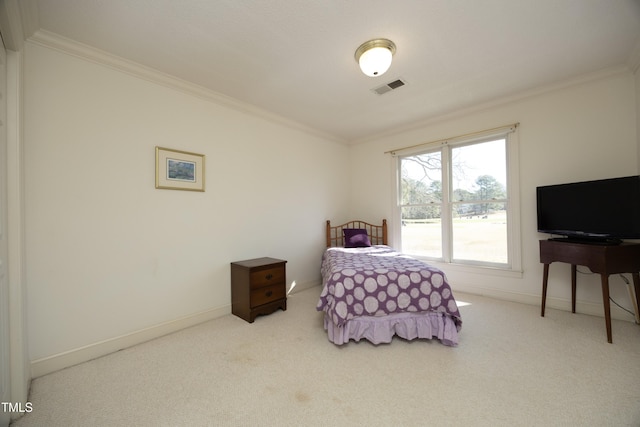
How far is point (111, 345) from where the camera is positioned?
2.10m

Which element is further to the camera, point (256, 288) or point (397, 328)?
point (256, 288)

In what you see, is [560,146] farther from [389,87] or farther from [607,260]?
[389,87]

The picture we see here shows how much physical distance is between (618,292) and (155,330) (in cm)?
474

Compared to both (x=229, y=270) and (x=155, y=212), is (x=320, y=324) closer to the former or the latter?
(x=229, y=270)

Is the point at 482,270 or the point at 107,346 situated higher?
the point at 482,270

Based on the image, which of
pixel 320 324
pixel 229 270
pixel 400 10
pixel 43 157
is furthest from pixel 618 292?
pixel 43 157

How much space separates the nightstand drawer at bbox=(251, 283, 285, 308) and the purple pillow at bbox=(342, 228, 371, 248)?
1399 millimetres

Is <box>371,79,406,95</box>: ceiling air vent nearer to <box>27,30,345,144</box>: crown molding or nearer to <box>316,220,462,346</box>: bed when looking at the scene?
<box>27,30,345,144</box>: crown molding

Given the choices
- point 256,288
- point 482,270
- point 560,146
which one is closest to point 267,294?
point 256,288

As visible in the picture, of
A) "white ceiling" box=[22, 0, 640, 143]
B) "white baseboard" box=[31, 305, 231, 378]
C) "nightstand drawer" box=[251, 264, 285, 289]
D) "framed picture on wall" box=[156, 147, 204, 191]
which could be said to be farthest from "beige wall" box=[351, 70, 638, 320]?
"white baseboard" box=[31, 305, 231, 378]

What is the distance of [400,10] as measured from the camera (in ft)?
5.65

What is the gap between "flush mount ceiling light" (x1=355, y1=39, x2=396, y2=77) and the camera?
6.55 feet

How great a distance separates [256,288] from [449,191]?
3.09m

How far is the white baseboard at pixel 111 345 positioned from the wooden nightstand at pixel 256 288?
31 centimetres
